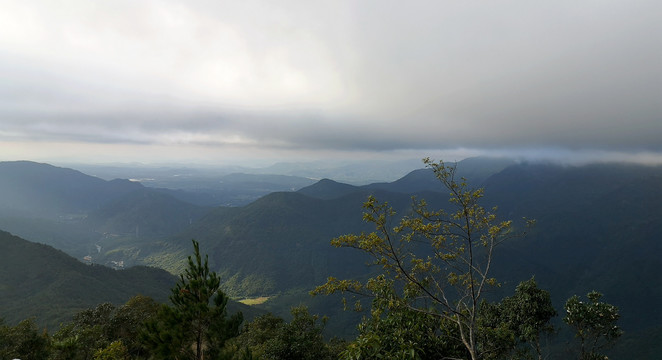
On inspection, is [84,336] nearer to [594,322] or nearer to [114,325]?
[114,325]

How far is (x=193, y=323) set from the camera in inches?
515

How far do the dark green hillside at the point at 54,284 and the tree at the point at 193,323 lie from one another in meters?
139

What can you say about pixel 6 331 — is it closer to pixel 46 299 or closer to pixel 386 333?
pixel 386 333

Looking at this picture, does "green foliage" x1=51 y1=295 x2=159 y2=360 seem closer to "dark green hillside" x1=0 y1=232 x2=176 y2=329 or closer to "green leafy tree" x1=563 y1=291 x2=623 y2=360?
"green leafy tree" x1=563 y1=291 x2=623 y2=360

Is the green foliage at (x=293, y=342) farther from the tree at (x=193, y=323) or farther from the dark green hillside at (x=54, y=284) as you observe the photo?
the dark green hillside at (x=54, y=284)

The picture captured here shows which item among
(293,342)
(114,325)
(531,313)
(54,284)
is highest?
(531,313)

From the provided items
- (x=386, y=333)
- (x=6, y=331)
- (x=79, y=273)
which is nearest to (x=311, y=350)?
(x=386, y=333)

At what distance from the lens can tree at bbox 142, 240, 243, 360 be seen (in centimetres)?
1178

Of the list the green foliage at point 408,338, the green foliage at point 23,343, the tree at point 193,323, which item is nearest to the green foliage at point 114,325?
the green foliage at point 23,343

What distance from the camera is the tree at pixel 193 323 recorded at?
11781mm

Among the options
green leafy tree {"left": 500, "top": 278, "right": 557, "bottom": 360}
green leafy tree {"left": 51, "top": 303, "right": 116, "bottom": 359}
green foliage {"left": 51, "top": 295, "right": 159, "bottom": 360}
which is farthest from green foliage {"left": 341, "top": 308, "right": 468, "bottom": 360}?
green foliage {"left": 51, "top": 295, "right": 159, "bottom": 360}

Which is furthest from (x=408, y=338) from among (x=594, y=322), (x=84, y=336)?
(x=84, y=336)

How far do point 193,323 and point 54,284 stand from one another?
208 metres

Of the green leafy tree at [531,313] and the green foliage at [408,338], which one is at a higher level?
the green foliage at [408,338]
